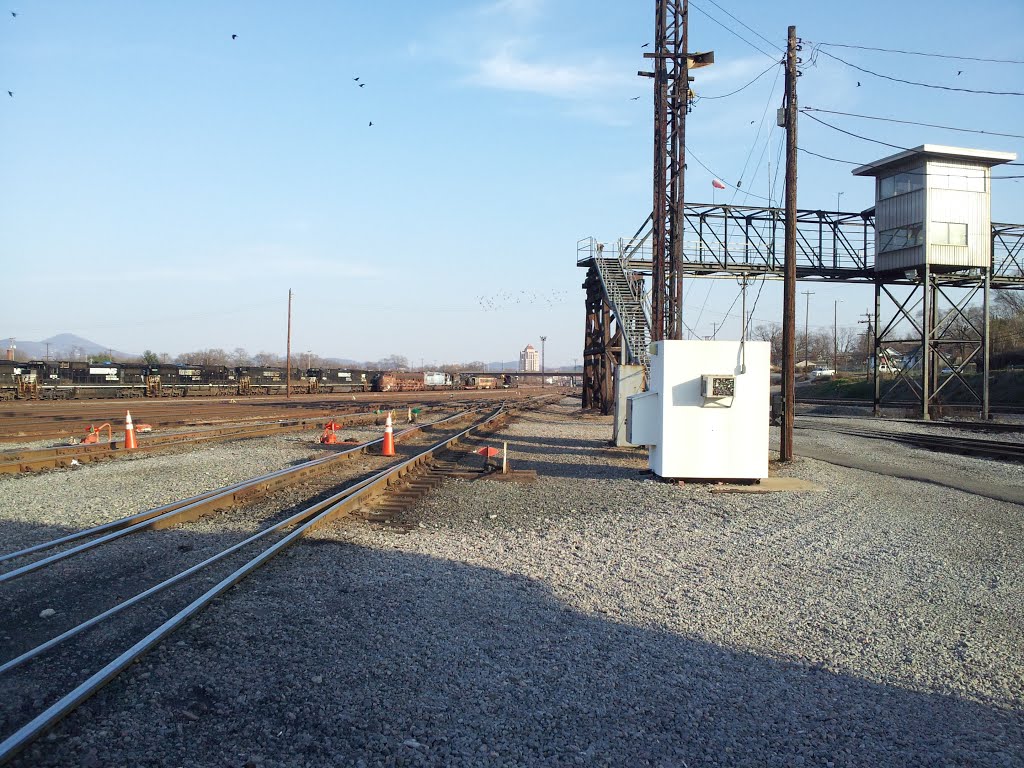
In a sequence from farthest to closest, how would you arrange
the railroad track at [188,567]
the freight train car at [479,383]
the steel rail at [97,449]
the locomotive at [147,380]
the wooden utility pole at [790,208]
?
the freight train car at [479,383] → the locomotive at [147,380] → the wooden utility pole at [790,208] → the steel rail at [97,449] → the railroad track at [188,567]

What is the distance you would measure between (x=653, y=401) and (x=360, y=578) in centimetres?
771

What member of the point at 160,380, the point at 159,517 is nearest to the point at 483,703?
the point at 159,517

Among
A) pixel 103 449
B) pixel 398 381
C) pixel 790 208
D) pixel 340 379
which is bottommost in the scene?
→ pixel 103 449

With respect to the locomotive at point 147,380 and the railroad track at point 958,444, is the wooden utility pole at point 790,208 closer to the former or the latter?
the railroad track at point 958,444

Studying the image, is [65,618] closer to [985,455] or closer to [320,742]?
[320,742]

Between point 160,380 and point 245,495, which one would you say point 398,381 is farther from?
point 245,495

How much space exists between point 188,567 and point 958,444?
69.2 ft

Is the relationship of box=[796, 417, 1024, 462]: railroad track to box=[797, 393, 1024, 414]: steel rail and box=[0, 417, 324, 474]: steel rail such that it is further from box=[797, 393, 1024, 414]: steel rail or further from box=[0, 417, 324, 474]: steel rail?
box=[0, 417, 324, 474]: steel rail

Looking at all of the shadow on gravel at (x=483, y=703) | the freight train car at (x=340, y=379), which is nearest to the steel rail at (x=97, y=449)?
the shadow on gravel at (x=483, y=703)

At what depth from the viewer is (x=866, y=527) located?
32.8ft

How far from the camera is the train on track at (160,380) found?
4681 centimetres

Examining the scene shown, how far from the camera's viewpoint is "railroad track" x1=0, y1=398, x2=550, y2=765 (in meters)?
4.14

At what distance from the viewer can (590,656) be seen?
17.0 feet

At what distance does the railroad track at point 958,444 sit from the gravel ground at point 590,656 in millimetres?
10991
